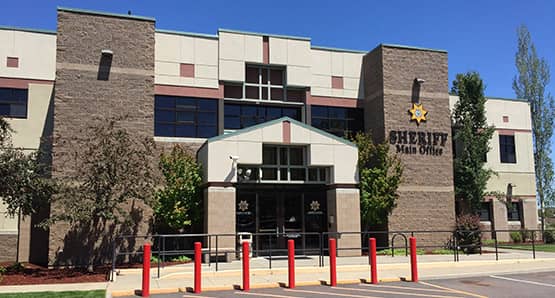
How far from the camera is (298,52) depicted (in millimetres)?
24438

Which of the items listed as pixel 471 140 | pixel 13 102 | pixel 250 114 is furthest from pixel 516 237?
pixel 13 102

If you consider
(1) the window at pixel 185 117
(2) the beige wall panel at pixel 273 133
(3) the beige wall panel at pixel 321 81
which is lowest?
(2) the beige wall panel at pixel 273 133

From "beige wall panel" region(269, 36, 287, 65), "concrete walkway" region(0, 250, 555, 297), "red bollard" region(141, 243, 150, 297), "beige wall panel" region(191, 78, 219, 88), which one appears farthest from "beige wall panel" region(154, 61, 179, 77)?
"red bollard" region(141, 243, 150, 297)

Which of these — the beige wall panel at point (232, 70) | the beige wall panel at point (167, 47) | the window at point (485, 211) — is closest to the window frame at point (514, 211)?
the window at point (485, 211)

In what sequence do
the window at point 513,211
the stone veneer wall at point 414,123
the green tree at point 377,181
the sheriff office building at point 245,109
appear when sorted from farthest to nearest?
the window at point 513,211, the stone veneer wall at point 414,123, the green tree at point 377,181, the sheriff office building at point 245,109

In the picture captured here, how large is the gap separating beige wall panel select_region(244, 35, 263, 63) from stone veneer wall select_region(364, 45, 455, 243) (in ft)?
19.2

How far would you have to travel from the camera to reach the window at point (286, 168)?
21.2 m

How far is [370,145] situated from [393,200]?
276 cm

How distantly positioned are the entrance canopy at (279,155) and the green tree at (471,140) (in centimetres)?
883

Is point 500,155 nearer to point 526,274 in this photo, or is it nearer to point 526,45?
point 526,45

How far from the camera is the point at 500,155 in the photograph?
30.1 m

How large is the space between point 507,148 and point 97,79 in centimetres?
2426

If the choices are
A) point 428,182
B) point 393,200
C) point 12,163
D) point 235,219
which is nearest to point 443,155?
point 428,182

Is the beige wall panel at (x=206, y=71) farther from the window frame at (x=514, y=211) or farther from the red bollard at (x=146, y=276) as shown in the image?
the window frame at (x=514, y=211)
